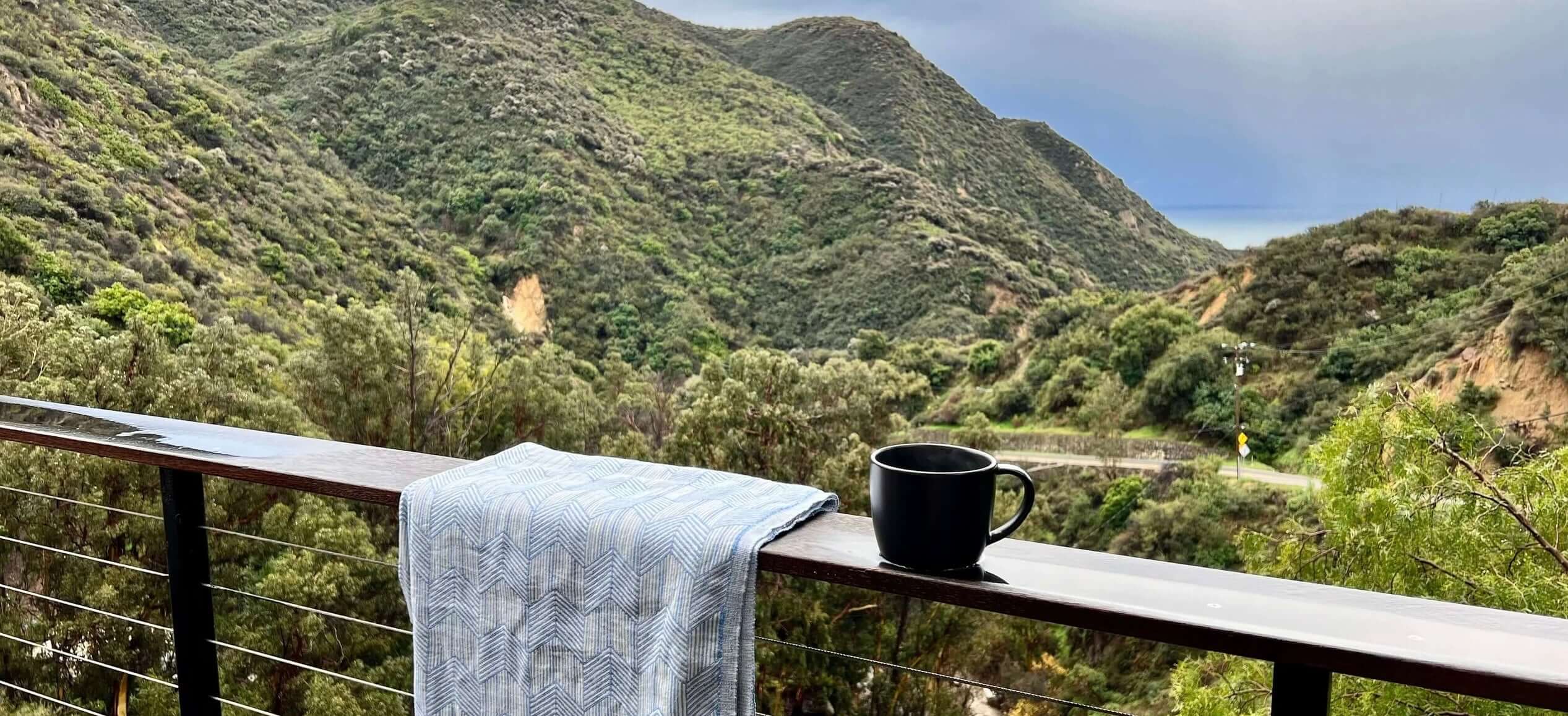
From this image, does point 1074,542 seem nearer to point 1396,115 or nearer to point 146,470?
point 146,470

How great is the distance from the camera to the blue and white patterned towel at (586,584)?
730 mm

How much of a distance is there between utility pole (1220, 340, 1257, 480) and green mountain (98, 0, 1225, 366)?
800 cm

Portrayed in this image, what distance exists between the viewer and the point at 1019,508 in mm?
707

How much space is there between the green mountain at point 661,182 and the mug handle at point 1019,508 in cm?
2411

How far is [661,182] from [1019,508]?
102 ft

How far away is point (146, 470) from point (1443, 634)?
9.46 metres

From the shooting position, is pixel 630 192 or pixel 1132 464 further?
pixel 630 192

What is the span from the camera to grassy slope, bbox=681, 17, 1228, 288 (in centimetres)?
3331

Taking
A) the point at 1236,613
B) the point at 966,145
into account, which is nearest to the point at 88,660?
the point at 1236,613

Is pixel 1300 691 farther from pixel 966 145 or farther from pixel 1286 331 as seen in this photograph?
pixel 966 145

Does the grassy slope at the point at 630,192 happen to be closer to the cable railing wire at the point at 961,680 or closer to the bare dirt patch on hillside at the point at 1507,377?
the bare dirt patch on hillside at the point at 1507,377

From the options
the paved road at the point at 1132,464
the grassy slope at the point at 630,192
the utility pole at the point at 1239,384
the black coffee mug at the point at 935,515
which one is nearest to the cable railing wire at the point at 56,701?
the black coffee mug at the point at 935,515

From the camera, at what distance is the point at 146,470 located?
8.02 metres

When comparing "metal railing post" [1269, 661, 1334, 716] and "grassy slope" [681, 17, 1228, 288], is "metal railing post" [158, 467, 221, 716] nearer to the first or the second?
"metal railing post" [1269, 661, 1334, 716]
